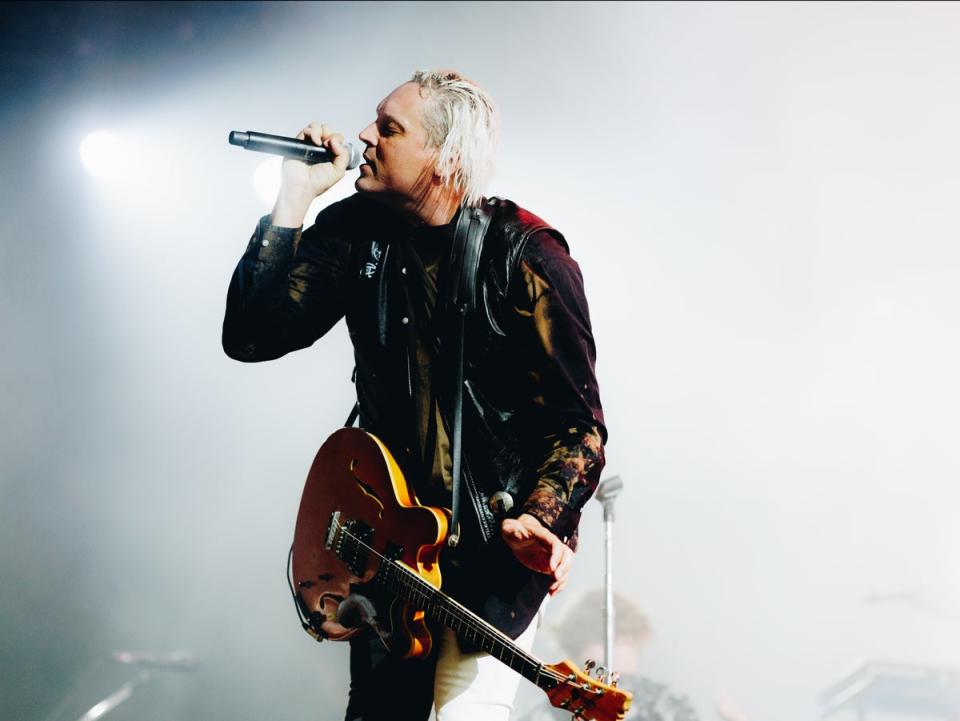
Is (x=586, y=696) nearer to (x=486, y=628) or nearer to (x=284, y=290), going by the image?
(x=486, y=628)

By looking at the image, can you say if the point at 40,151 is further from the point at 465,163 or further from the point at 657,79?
the point at 657,79

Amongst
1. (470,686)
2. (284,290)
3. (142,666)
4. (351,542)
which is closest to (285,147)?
(284,290)

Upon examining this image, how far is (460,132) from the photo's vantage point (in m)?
1.93

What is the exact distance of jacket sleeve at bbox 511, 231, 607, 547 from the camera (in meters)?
1.52

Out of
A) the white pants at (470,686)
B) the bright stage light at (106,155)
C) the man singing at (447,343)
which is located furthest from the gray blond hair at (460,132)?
the bright stage light at (106,155)

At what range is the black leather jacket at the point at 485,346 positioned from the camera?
157 cm

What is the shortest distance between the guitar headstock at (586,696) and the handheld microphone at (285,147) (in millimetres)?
1243

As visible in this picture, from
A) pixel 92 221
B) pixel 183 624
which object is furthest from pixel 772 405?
pixel 92 221

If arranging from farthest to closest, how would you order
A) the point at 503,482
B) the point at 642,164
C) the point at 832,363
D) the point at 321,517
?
the point at 642,164 < the point at 832,363 < the point at 321,517 < the point at 503,482

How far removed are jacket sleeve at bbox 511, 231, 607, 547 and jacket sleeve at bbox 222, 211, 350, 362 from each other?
517mm

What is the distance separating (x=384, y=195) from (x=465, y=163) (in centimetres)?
20

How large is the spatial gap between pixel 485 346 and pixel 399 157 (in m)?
0.50

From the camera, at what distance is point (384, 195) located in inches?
75.8

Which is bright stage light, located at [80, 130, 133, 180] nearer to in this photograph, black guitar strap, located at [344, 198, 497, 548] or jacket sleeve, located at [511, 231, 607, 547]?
black guitar strap, located at [344, 198, 497, 548]
